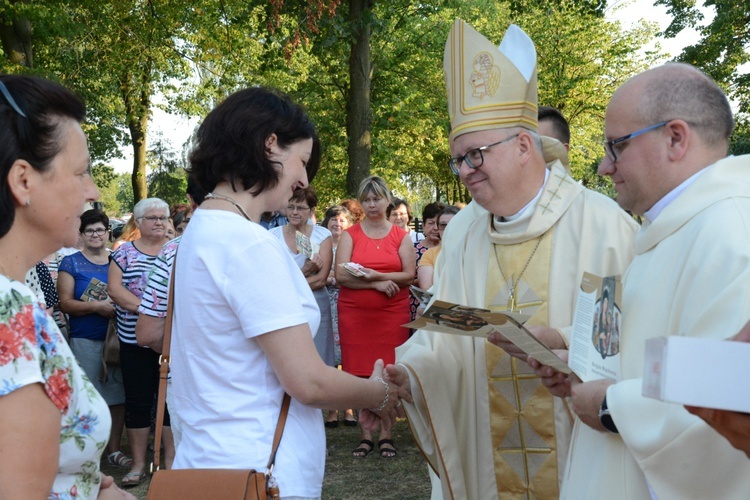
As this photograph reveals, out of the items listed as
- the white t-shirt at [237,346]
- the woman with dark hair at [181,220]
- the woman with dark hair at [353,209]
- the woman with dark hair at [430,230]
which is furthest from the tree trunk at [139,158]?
the white t-shirt at [237,346]

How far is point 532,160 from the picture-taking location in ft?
11.2

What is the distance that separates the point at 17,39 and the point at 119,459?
9.88 m

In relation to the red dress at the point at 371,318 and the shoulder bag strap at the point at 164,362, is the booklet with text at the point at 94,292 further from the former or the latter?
the shoulder bag strap at the point at 164,362

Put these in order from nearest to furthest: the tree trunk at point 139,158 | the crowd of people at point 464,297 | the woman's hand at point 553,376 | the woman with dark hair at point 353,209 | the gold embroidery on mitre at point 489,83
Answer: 1. the crowd of people at point 464,297
2. the woman's hand at point 553,376
3. the gold embroidery on mitre at point 489,83
4. the woman with dark hair at point 353,209
5. the tree trunk at point 139,158

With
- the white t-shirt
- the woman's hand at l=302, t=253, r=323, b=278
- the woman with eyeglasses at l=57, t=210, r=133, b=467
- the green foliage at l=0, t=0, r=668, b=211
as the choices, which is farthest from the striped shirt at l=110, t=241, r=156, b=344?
the green foliage at l=0, t=0, r=668, b=211

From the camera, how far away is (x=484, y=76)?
3625 millimetres

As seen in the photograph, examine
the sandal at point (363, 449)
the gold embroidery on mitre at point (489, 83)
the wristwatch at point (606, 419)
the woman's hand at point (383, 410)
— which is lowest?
the sandal at point (363, 449)

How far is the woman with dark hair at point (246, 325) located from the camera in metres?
2.36

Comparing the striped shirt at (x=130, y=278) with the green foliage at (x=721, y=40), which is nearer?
the striped shirt at (x=130, y=278)

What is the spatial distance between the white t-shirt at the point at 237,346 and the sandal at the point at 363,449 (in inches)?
178

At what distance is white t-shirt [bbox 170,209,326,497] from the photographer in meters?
2.36

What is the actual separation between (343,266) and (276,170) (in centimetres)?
462

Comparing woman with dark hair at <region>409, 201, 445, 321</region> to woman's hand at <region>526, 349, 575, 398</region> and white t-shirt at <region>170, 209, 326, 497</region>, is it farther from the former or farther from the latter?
white t-shirt at <region>170, 209, 326, 497</region>

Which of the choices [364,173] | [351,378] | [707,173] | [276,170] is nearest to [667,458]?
[707,173]
